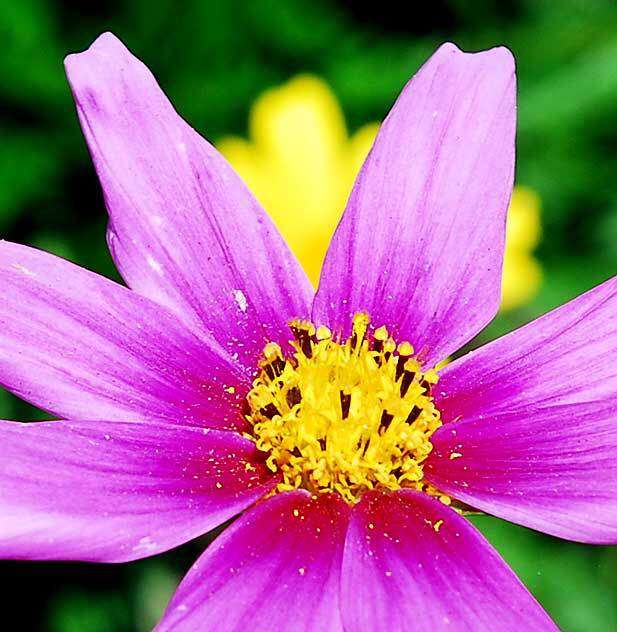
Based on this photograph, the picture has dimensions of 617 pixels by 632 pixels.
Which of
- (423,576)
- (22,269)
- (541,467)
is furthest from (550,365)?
(22,269)

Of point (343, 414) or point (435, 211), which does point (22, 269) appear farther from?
point (435, 211)

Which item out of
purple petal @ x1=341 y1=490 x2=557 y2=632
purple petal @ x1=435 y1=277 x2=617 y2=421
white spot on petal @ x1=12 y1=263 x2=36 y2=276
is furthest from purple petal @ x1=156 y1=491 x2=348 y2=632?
white spot on petal @ x1=12 y1=263 x2=36 y2=276

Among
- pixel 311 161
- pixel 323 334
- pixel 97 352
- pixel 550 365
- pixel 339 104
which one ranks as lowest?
pixel 550 365

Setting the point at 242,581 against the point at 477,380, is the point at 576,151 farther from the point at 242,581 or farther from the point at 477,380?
the point at 242,581

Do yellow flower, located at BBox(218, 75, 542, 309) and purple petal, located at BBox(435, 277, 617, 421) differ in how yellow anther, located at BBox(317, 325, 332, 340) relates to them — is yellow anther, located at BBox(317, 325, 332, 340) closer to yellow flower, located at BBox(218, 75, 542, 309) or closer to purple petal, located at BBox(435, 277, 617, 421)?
purple petal, located at BBox(435, 277, 617, 421)

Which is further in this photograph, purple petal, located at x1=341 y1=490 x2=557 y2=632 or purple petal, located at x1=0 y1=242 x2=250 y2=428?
purple petal, located at x1=0 y1=242 x2=250 y2=428

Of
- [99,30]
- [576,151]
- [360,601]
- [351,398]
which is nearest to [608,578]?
[576,151]

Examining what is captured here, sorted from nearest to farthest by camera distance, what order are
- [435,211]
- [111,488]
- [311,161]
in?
1. [111,488]
2. [435,211]
3. [311,161]
